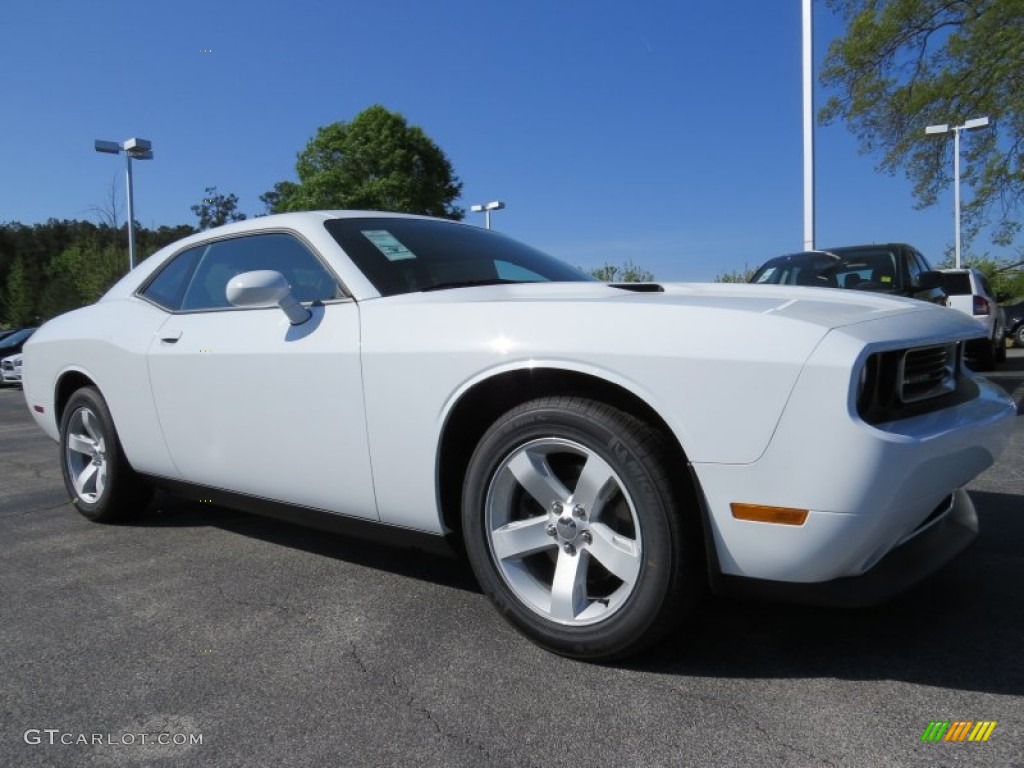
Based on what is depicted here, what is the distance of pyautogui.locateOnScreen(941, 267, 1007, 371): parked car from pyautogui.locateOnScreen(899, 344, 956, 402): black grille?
329 inches

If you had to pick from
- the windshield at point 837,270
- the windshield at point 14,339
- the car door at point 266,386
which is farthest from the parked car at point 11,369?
the windshield at point 837,270

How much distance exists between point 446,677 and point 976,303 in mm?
10082

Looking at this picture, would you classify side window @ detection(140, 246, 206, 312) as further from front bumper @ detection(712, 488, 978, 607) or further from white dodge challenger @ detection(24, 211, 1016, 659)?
front bumper @ detection(712, 488, 978, 607)

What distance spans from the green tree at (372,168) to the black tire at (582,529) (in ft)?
101

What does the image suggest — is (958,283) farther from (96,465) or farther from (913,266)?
(96,465)

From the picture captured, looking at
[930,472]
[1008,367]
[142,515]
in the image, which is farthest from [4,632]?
[1008,367]

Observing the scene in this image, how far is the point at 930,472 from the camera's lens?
6.03ft

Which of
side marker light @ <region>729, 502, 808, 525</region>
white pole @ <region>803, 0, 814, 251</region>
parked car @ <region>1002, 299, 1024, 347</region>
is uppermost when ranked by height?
white pole @ <region>803, 0, 814, 251</region>

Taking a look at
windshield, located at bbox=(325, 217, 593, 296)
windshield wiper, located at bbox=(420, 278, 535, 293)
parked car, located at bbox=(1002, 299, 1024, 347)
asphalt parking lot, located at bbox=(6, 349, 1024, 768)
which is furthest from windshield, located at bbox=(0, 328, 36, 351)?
parked car, located at bbox=(1002, 299, 1024, 347)

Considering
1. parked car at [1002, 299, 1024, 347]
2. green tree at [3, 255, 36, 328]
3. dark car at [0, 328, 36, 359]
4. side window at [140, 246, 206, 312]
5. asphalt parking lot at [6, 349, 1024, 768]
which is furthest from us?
green tree at [3, 255, 36, 328]

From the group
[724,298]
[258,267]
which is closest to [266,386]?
[258,267]

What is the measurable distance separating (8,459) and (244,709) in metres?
5.68

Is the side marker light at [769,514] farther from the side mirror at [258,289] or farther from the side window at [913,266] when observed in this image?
the side window at [913,266]

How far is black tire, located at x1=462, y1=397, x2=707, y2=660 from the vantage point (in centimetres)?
194
